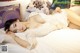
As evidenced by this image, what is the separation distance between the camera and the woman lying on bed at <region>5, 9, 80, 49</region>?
1.52 meters

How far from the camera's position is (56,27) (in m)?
1.90

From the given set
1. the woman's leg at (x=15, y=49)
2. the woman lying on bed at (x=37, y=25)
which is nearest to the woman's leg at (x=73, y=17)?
the woman lying on bed at (x=37, y=25)

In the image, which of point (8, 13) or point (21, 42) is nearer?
point (21, 42)

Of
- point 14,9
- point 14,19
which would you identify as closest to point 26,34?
point 14,19

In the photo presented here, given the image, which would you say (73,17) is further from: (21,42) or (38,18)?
(21,42)

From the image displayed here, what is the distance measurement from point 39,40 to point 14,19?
412mm

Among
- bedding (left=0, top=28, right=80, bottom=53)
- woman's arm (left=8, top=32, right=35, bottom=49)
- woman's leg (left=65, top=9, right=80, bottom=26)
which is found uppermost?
woman's leg (left=65, top=9, right=80, bottom=26)

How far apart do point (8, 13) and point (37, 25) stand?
348 mm

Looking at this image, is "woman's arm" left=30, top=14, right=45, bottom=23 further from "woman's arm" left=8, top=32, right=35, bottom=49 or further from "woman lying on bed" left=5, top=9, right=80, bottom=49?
"woman's arm" left=8, top=32, right=35, bottom=49

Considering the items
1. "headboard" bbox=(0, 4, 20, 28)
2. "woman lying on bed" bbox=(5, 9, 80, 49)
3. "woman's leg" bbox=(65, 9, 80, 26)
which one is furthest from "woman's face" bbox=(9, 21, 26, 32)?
"woman's leg" bbox=(65, 9, 80, 26)

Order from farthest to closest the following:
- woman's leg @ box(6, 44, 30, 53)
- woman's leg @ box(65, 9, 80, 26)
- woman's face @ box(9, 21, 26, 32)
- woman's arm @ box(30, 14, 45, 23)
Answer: woman's leg @ box(65, 9, 80, 26)
woman's arm @ box(30, 14, 45, 23)
woman's face @ box(9, 21, 26, 32)
woman's leg @ box(6, 44, 30, 53)

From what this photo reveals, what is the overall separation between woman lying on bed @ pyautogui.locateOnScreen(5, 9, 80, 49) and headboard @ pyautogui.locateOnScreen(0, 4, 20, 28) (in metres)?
0.05

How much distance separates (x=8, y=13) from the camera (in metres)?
1.75

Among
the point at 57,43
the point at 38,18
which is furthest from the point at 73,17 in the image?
the point at 57,43
